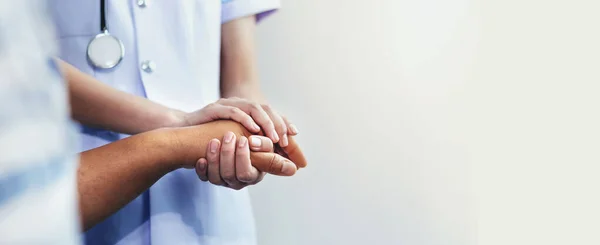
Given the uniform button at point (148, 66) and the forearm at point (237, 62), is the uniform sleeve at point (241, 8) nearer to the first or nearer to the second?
the forearm at point (237, 62)

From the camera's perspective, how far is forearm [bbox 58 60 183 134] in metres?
0.56

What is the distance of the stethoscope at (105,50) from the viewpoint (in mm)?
571

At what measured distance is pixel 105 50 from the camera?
572 millimetres

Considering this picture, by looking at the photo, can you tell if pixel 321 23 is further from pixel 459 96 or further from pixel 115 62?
pixel 115 62

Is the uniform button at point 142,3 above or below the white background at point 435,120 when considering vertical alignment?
above

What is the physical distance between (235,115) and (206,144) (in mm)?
45

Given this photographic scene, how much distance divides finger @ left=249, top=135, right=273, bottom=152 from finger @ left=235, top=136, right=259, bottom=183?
1 cm

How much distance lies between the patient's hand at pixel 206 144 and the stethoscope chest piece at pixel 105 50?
0.34 feet

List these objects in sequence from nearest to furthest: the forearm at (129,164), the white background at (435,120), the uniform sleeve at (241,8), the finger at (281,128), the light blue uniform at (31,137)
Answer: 1. the light blue uniform at (31,137)
2. the forearm at (129,164)
3. the finger at (281,128)
4. the uniform sleeve at (241,8)
5. the white background at (435,120)

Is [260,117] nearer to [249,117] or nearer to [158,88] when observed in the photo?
[249,117]

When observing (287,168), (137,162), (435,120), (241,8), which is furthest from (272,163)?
(435,120)

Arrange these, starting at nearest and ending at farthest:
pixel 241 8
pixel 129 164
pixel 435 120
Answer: pixel 129 164 < pixel 241 8 < pixel 435 120

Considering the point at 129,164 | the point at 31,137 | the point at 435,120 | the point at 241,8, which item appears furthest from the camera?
the point at 435,120

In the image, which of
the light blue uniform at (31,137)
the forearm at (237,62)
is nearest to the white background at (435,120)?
the forearm at (237,62)
